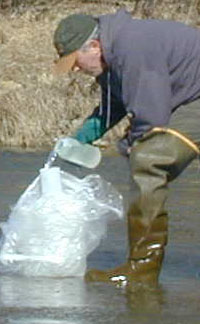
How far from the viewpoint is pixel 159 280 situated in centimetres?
817

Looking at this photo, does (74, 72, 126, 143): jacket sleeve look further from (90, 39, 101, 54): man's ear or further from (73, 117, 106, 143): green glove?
(90, 39, 101, 54): man's ear

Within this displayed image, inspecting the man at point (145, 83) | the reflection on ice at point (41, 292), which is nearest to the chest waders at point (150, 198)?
the man at point (145, 83)

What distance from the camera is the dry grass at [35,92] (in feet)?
52.3

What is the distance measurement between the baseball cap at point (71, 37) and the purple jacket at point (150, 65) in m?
0.08

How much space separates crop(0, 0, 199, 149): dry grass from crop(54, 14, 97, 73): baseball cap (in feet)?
25.8

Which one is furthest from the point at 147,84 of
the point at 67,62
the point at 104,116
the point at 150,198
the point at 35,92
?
the point at 35,92

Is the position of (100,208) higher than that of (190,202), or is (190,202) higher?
(100,208)

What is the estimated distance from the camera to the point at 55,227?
8.13 m

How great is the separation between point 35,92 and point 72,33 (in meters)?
9.15

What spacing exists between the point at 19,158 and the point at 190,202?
137 inches

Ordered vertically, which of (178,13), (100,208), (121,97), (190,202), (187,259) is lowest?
(178,13)

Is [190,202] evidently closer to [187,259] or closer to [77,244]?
[187,259]

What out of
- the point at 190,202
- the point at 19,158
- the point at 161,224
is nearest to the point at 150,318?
the point at 161,224

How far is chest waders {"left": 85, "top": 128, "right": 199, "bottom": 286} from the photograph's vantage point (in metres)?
7.80
